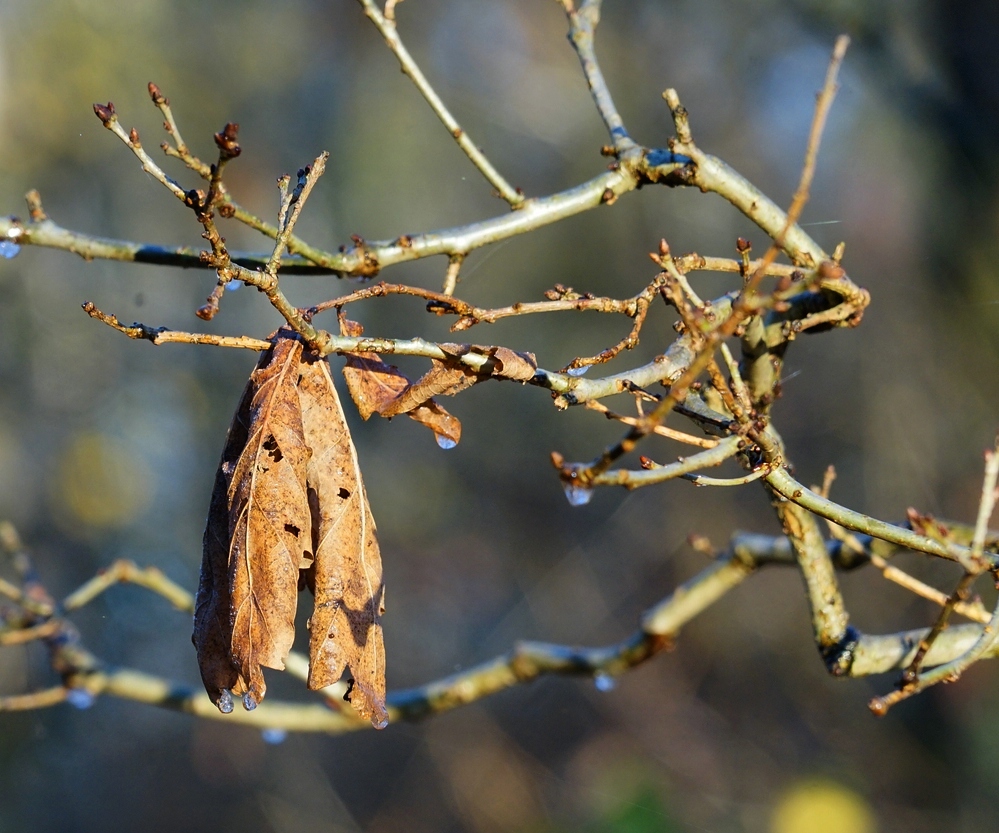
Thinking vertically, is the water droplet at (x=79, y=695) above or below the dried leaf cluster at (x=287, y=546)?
below

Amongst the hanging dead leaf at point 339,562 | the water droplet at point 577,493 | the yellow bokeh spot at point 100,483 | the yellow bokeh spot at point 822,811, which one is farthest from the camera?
the yellow bokeh spot at point 100,483

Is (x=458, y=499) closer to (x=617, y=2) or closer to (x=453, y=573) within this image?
(x=453, y=573)

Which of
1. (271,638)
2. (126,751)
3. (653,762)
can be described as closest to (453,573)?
(653,762)

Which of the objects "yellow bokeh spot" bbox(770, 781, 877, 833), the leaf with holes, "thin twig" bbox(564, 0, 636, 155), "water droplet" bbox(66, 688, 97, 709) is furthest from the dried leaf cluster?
"yellow bokeh spot" bbox(770, 781, 877, 833)

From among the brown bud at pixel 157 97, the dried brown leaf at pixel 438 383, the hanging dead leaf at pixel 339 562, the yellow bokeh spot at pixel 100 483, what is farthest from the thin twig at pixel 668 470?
the yellow bokeh spot at pixel 100 483

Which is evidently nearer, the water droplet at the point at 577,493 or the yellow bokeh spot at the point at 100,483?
the water droplet at the point at 577,493

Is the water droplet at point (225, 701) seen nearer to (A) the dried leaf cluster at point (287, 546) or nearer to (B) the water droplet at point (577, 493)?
(A) the dried leaf cluster at point (287, 546)

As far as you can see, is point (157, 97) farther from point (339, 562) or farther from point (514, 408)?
point (514, 408)
